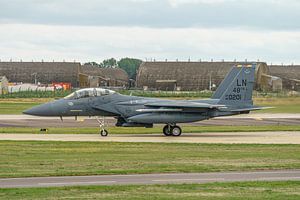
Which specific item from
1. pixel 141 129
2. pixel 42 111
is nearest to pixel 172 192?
pixel 42 111

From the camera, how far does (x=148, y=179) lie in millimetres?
20141

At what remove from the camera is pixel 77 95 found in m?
39.9

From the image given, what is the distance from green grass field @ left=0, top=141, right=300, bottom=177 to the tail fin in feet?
27.0

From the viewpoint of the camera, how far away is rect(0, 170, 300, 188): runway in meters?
19.3

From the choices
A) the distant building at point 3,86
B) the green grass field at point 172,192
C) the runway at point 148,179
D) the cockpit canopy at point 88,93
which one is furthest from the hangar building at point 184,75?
the green grass field at point 172,192

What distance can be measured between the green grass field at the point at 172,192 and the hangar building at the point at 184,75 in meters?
108

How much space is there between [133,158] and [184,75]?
346 ft

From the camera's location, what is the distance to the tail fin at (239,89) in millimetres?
40375

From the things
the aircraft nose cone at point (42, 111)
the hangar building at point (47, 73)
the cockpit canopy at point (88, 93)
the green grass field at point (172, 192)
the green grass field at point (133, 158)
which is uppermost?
the hangar building at point (47, 73)

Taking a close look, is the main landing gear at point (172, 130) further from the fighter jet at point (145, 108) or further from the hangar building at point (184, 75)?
the hangar building at point (184, 75)

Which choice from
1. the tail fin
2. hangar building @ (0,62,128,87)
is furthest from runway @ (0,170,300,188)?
hangar building @ (0,62,128,87)

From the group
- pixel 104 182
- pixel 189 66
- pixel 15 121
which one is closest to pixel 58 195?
pixel 104 182

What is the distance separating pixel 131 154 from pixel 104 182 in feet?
27.6

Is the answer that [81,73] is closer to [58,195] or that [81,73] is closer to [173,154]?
[173,154]
